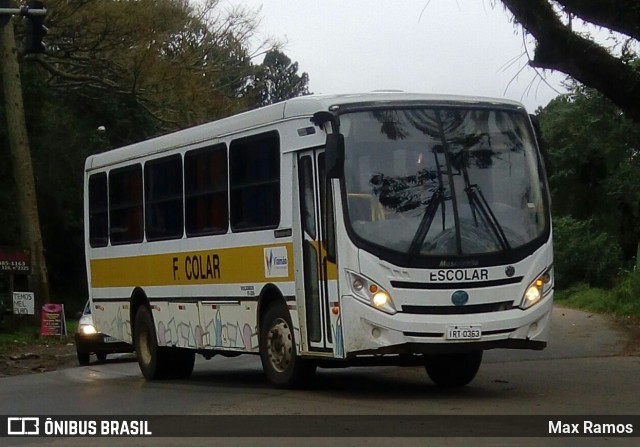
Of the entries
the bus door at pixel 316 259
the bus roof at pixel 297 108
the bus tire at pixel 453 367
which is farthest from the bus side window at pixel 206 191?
the bus tire at pixel 453 367

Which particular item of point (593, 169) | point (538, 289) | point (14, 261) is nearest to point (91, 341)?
point (14, 261)

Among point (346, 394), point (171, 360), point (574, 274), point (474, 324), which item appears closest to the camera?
point (474, 324)

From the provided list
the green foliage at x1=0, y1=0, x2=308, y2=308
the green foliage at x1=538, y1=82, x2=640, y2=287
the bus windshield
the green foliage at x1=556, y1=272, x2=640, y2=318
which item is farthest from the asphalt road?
the green foliage at x1=538, y1=82, x2=640, y2=287

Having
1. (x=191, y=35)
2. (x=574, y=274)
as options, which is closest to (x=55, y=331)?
(x=191, y=35)

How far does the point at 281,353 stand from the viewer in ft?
46.7

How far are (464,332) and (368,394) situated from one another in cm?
190

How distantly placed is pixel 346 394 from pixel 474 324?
2068 millimetres

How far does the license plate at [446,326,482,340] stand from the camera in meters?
12.6

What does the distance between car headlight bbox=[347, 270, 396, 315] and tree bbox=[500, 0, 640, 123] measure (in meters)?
5.89

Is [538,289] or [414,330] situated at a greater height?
[538,289]

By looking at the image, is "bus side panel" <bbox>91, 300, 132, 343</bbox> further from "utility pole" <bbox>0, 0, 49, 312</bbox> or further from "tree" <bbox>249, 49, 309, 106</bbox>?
"tree" <bbox>249, 49, 309, 106</bbox>

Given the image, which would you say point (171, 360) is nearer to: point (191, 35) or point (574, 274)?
point (191, 35)

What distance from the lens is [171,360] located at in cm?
1797

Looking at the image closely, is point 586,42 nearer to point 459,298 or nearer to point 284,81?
point 459,298
